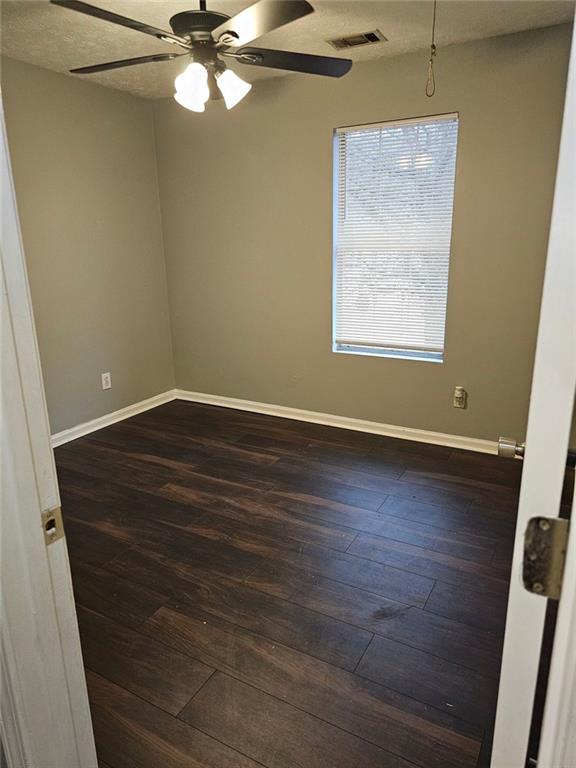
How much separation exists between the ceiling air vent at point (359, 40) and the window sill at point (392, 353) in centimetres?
185

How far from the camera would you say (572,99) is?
0.47 meters

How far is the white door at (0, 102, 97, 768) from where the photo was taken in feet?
2.40

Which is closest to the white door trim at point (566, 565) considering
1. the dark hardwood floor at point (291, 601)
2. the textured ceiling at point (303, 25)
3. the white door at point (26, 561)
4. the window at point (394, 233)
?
the white door at point (26, 561)

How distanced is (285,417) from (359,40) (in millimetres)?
2543

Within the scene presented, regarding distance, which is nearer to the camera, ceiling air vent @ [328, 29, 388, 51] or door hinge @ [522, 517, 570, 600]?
door hinge @ [522, 517, 570, 600]

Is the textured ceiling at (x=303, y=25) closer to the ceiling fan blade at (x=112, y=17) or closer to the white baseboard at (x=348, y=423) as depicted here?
the ceiling fan blade at (x=112, y=17)

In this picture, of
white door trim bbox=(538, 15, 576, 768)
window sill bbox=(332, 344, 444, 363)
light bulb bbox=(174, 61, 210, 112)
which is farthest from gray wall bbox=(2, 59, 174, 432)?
white door trim bbox=(538, 15, 576, 768)

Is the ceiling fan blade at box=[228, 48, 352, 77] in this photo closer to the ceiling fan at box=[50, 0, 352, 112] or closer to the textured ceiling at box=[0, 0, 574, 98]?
the ceiling fan at box=[50, 0, 352, 112]

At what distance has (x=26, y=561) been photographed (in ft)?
2.61

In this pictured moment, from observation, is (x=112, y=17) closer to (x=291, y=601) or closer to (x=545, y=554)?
(x=545, y=554)

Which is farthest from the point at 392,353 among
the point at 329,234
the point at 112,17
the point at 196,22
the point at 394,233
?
the point at 112,17

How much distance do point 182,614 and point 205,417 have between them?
7.34 ft

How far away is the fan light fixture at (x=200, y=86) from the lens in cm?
207

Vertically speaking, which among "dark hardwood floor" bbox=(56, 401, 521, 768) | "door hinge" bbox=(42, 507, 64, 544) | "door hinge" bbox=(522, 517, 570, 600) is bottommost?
"dark hardwood floor" bbox=(56, 401, 521, 768)
